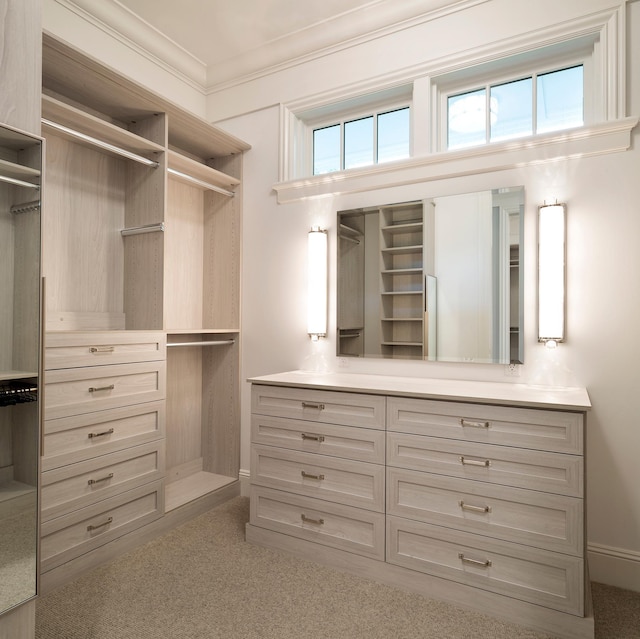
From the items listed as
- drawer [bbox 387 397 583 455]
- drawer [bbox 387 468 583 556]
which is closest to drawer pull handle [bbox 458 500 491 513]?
drawer [bbox 387 468 583 556]

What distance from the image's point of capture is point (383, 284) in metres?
2.66

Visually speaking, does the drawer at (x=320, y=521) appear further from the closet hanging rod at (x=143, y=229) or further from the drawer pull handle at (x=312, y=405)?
the closet hanging rod at (x=143, y=229)

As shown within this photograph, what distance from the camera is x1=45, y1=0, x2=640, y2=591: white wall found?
2.07 m

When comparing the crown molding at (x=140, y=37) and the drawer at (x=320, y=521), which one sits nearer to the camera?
the drawer at (x=320, y=521)

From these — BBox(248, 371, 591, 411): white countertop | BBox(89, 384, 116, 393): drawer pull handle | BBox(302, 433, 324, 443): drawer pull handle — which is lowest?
BBox(302, 433, 324, 443): drawer pull handle

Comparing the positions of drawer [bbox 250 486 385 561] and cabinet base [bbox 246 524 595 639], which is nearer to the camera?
cabinet base [bbox 246 524 595 639]

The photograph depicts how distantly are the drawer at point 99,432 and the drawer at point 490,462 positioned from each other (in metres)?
1.30

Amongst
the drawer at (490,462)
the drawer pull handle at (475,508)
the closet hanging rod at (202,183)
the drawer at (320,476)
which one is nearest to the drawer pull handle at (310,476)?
the drawer at (320,476)

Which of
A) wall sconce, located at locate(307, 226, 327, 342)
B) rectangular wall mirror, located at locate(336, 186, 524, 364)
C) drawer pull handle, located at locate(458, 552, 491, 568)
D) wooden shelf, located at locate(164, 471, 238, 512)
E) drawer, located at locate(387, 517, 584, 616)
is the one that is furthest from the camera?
wall sconce, located at locate(307, 226, 327, 342)

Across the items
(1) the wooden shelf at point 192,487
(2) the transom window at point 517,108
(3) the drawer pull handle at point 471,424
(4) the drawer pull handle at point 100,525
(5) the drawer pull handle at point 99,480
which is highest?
(2) the transom window at point 517,108

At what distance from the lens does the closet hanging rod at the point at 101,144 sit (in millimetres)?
2086

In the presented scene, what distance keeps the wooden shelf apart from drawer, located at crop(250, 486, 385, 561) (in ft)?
1.85

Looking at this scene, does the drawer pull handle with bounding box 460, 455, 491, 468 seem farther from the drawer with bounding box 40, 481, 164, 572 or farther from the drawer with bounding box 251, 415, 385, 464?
the drawer with bounding box 40, 481, 164, 572

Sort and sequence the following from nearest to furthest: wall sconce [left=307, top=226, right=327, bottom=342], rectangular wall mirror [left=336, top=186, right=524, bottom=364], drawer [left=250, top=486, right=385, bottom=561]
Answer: drawer [left=250, top=486, right=385, bottom=561]
rectangular wall mirror [left=336, top=186, right=524, bottom=364]
wall sconce [left=307, top=226, right=327, bottom=342]
